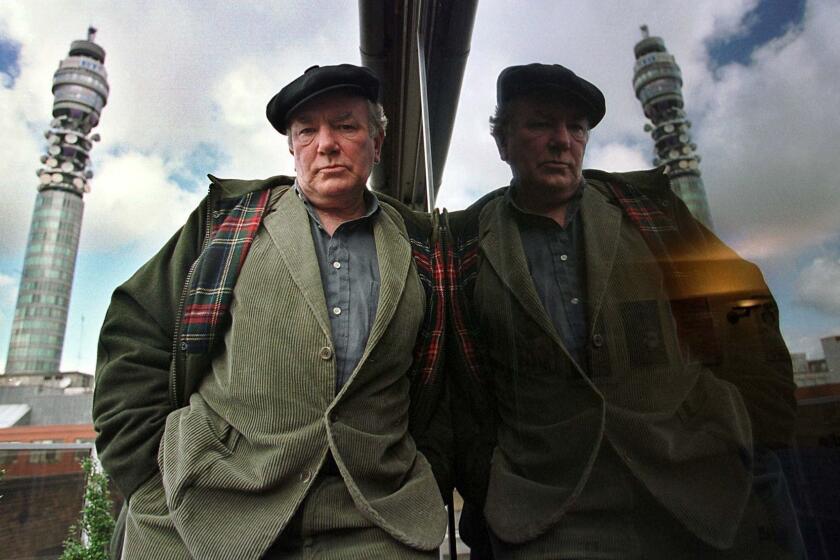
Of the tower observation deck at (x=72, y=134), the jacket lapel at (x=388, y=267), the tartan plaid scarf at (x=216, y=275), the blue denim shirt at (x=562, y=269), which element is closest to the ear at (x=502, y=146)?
the blue denim shirt at (x=562, y=269)

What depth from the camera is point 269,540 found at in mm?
866

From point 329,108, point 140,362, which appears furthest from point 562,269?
point 140,362

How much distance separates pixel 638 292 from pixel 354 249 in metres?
0.65

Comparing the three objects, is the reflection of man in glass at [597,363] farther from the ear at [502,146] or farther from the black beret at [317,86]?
the black beret at [317,86]

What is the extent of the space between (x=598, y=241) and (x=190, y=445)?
835mm

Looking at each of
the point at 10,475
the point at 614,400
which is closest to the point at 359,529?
the point at 614,400

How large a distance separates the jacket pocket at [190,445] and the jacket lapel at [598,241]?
2.39 feet

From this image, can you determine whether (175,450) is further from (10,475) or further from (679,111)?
(10,475)

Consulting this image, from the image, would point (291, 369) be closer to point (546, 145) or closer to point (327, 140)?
point (327, 140)

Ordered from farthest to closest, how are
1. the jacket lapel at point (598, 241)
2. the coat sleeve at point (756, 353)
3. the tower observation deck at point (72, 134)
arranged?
1. the tower observation deck at point (72, 134)
2. the jacket lapel at point (598, 241)
3. the coat sleeve at point (756, 353)

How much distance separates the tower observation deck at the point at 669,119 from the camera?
Result: 1.93 ft

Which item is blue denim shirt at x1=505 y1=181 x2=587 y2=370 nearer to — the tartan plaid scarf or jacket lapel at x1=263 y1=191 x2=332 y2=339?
jacket lapel at x1=263 y1=191 x2=332 y2=339

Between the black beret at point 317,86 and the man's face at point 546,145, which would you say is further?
the black beret at point 317,86

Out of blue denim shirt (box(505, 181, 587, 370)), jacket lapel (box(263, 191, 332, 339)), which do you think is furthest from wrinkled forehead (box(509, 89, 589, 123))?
jacket lapel (box(263, 191, 332, 339))
